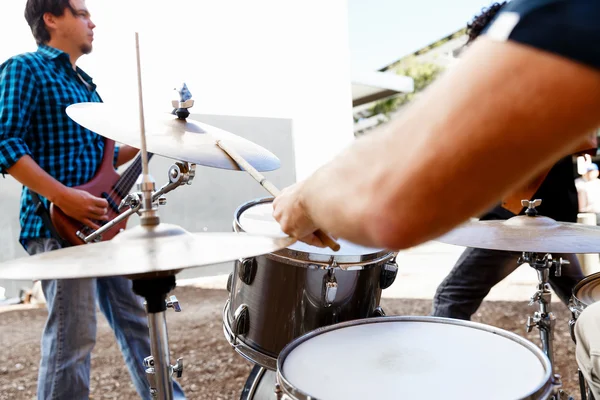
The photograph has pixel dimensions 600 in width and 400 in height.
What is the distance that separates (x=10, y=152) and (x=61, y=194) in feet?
0.67

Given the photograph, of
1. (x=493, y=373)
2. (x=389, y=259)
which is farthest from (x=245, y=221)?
(x=493, y=373)

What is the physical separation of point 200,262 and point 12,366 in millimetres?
2838

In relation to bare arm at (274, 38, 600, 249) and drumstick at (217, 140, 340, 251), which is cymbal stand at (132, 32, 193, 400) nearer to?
drumstick at (217, 140, 340, 251)

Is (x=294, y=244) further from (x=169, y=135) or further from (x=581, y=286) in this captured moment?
(x=581, y=286)

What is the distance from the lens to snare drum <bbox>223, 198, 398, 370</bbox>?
1312 millimetres

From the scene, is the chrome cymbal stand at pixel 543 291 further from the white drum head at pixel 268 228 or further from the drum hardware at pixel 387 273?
the white drum head at pixel 268 228

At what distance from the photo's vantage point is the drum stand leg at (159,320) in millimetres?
891

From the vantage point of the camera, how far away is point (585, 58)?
1.21ft

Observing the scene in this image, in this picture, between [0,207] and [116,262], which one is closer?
[116,262]

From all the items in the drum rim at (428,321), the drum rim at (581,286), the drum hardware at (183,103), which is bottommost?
the drum rim at (581,286)

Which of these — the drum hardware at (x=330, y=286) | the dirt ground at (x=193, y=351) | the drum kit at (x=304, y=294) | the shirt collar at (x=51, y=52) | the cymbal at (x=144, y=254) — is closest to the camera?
the cymbal at (x=144, y=254)

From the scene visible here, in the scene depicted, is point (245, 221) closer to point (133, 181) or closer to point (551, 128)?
point (133, 181)

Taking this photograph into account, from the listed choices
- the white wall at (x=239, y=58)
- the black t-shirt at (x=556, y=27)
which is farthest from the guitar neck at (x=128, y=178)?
the white wall at (x=239, y=58)

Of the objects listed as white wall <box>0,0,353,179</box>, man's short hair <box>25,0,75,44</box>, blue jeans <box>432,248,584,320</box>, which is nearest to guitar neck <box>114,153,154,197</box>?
man's short hair <box>25,0,75,44</box>
